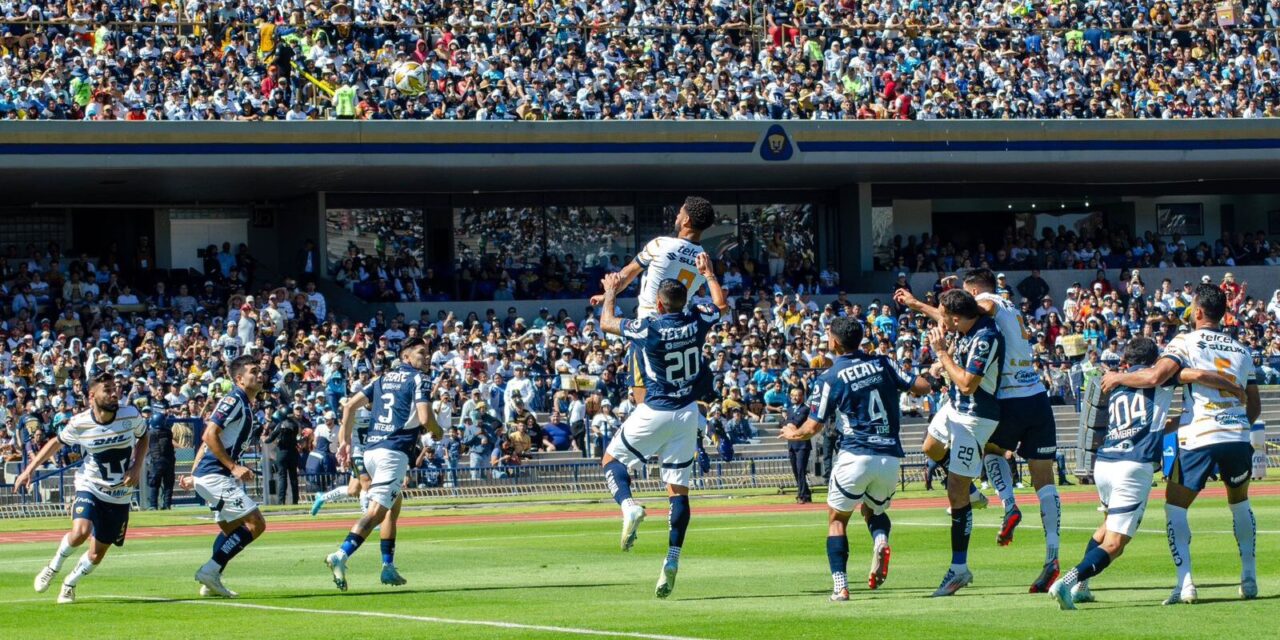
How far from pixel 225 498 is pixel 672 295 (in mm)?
3907

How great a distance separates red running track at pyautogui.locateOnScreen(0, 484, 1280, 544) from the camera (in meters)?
22.3

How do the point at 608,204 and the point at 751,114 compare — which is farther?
the point at 608,204

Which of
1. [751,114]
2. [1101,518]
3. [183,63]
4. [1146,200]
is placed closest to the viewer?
[1101,518]

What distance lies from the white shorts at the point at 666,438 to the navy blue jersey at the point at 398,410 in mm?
1934

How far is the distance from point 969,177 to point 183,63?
2116 cm

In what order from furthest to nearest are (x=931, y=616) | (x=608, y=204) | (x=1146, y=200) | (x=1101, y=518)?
(x=1146, y=200), (x=608, y=204), (x=1101, y=518), (x=931, y=616)

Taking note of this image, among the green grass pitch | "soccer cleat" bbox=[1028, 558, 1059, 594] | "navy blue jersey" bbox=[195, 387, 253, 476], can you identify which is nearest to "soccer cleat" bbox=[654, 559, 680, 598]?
the green grass pitch

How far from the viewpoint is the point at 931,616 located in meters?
10.4

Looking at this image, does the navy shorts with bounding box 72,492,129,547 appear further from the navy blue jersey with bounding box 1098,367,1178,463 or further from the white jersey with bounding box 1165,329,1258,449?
the white jersey with bounding box 1165,329,1258,449

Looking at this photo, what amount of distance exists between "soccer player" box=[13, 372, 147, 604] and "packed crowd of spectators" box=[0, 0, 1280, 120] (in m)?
23.7

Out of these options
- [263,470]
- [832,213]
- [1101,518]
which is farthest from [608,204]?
[1101,518]

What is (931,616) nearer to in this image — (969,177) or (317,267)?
(317,267)

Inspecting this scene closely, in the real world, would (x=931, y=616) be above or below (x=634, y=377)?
below

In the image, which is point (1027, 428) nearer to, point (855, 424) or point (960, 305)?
point (960, 305)
